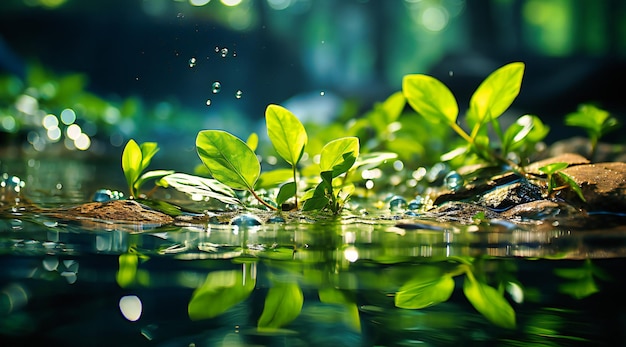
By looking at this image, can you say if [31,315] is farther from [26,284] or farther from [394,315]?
[394,315]

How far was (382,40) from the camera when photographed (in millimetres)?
7086

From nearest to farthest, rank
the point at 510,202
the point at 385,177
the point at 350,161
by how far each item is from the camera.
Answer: the point at 350,161 → the point at 510,202 → the point at 385,177

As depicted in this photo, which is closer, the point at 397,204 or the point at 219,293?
the point at 219,293

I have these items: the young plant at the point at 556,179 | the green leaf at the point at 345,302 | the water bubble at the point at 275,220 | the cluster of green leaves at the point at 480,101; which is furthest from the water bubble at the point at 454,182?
the green leaf at the point at 345,302

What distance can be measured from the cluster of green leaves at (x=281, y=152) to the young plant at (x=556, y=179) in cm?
39

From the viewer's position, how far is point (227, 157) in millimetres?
1024

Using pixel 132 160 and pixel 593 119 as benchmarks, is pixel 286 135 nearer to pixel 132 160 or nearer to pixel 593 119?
pixel 132 160

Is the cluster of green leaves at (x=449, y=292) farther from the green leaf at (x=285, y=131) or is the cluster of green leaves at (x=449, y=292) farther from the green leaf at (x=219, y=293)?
the green leaf at (x=285, y=131)

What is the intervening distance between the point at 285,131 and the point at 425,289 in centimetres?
48

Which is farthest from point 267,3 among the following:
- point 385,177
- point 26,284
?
point 26,284

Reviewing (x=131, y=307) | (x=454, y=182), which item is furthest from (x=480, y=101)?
(x=131, y=307)

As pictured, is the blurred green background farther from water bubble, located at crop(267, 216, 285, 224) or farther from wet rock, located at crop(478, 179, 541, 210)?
water bubble, located at crop(267, 216, 285, 224)

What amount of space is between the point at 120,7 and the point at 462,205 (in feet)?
19.0

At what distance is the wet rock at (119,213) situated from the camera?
0.97 metres
